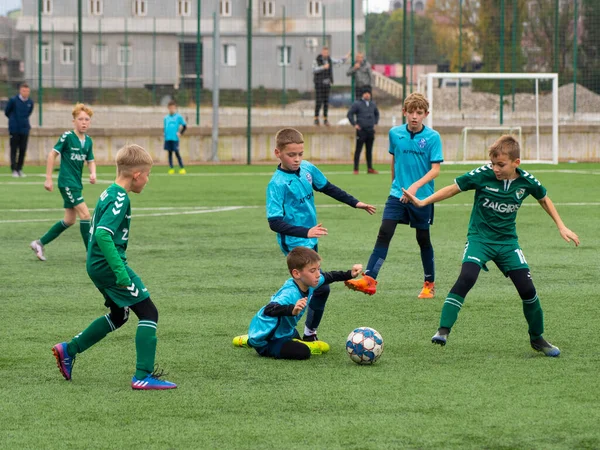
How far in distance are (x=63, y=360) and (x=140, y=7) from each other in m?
25.5

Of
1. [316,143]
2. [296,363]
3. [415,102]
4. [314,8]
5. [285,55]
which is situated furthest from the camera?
[285,55]


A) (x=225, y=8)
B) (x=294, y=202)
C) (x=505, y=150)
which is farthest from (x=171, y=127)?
(x=505, y=150)

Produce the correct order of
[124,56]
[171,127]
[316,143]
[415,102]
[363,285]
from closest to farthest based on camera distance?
[363,285], [415,102], [171,127], [316,143], [124,56]

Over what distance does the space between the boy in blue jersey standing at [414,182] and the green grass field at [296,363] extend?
1.10 ft

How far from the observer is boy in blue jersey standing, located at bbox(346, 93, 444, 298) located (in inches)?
359

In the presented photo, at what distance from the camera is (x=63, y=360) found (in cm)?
610

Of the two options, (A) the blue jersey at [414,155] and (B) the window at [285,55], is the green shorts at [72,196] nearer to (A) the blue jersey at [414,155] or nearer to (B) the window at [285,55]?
(A) the blue jersey at [414,155]

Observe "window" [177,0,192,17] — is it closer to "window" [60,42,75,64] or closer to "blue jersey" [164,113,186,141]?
"window" [60,42,75,64]

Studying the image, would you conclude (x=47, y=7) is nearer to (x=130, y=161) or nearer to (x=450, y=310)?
(x=450, y=310)

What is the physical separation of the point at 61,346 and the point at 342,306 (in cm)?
317

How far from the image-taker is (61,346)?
611 centimetres

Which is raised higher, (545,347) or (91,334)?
(91,334)

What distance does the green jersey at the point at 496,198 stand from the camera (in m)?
6.93

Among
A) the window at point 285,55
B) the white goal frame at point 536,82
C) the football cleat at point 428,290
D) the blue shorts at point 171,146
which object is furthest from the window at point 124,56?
the football cleat at point 428,290
